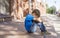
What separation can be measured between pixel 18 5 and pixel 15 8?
445 millimetres

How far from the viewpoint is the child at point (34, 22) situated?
501 cm

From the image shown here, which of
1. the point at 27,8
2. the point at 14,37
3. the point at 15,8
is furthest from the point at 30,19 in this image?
the point at 27,8

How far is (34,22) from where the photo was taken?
536 centimetres

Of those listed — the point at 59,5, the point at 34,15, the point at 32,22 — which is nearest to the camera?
the point at 34,15

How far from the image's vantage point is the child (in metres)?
5.01

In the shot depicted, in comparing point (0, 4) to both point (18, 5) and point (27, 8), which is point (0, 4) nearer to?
point (18, 5)

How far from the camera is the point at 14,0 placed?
12.2 meters

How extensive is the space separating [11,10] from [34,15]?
23.5 feet

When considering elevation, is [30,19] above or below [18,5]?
below

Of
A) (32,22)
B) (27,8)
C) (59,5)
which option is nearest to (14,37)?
(32,22)

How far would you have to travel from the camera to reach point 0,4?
12.3 m

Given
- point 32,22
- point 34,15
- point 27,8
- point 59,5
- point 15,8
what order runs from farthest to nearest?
point 59,5
point 27,8
point 15,8
point 32,22
point 34,15

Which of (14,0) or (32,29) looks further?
(14,0)

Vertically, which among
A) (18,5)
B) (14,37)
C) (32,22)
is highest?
(18,5)
